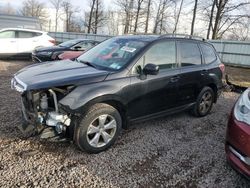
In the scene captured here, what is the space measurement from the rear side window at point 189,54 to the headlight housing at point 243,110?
1.56 meters

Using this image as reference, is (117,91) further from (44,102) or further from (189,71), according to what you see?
(189,71)

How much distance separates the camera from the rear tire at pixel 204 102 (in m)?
5.34

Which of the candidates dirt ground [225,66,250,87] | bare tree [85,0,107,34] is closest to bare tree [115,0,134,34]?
bare tree [85,0,107,34]

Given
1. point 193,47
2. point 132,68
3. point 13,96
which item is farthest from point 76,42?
point 132,68

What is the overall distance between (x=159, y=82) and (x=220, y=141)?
59.0 inches

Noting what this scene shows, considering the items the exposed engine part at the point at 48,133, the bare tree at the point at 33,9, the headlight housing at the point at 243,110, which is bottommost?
the exposed engine part at the point at 48,133

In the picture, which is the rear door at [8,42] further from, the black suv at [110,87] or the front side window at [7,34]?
the black suv at [110,87]

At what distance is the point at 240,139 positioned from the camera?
292 cm

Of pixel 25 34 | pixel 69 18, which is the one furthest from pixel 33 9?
pixel 25 34

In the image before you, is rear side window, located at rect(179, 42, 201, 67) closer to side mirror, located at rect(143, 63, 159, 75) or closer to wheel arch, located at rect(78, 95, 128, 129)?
side mirror, located at rect(143, 63, 159, 75)

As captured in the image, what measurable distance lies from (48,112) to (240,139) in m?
2.41

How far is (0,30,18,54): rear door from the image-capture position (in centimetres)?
1204

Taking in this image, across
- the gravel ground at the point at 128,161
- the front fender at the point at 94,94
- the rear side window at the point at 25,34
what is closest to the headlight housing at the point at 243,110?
the gravel ground at the point at 128,161

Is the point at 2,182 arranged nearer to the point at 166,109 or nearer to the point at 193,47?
the point at 166,109
